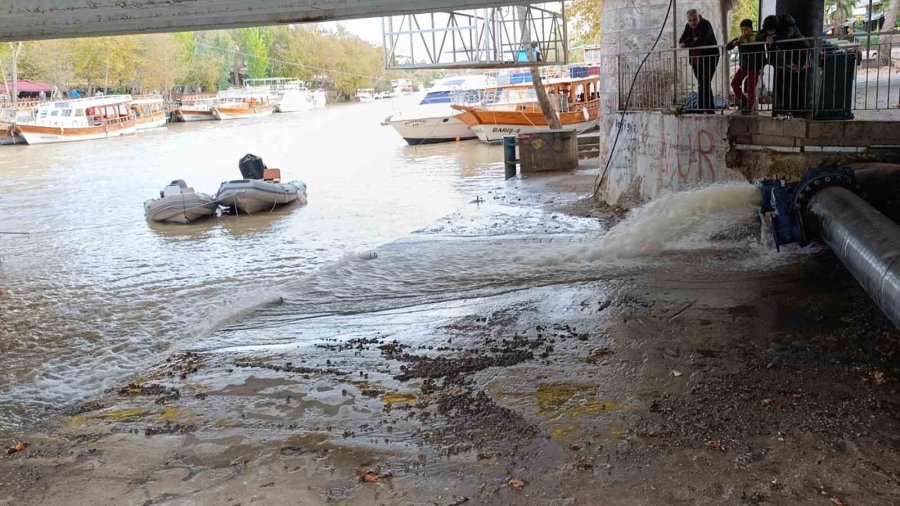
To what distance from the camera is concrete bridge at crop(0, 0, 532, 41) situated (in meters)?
8.69

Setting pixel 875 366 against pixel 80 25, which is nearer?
pixel 875 366

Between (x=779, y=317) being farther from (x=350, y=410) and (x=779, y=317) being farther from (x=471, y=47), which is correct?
(x=471, y=47)

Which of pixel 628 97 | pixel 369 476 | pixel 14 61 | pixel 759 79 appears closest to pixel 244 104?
pixel 14 61

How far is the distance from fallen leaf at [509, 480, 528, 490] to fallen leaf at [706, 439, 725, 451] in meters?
1.30

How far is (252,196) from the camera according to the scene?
19062 mm

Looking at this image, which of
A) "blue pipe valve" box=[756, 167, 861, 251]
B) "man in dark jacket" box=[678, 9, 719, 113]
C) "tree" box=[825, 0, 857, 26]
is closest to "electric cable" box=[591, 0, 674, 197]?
"man in dark jacket" box=[678, 9, 719, 113]

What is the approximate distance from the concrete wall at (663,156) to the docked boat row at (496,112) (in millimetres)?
18366

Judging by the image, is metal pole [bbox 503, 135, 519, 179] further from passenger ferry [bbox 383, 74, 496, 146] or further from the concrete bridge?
passenger ferry [bbox 383, 74, 496, 146]

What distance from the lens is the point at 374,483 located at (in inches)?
197

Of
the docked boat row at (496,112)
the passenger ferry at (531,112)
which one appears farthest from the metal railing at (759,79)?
the docked boat row at (496,112)

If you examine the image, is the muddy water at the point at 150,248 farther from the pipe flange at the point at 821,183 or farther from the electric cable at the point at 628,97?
the pipe flange at the point at 821,183

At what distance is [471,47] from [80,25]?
9.66 meters

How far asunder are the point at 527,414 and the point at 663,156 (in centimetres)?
841

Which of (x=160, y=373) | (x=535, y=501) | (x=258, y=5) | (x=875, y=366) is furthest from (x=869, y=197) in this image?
(x=160, y=373)
